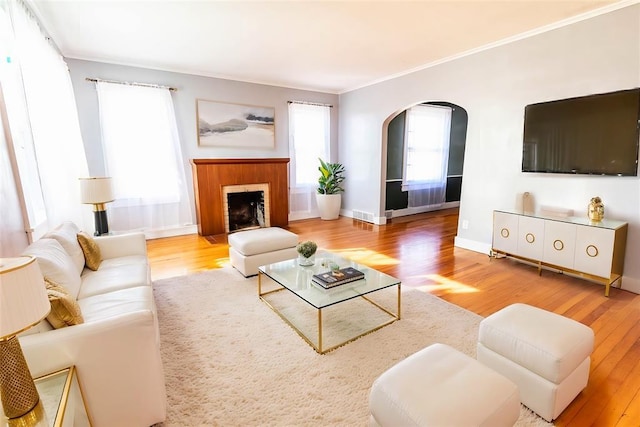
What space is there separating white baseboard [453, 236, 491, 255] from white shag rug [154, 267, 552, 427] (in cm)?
174

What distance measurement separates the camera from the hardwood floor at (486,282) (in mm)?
1755

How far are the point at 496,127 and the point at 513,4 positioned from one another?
1.45 meters

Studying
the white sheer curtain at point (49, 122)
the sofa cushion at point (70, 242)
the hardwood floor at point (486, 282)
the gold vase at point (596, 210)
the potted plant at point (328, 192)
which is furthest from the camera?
the potted plant at point (328, 192)

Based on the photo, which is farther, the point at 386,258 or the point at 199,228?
the point at 199,228

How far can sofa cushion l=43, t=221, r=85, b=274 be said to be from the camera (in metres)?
2.31

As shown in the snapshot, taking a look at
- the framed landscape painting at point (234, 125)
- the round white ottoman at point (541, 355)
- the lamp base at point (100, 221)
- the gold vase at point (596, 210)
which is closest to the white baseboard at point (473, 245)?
the gold vase at point (596, 210)

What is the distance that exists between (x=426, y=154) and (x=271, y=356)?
613cm

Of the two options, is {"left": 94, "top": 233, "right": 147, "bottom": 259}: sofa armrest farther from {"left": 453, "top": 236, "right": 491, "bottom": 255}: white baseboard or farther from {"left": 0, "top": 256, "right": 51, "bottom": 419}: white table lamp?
{"left": 453, "top": 236, "right": 491, "bottom": 255}: white baseboard

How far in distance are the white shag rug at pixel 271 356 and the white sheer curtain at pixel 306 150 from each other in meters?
3.50

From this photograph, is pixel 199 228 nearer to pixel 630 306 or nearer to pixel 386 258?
pixel 386 258

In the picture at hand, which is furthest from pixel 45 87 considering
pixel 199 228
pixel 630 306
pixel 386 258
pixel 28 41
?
pixel 630 306

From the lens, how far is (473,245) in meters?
4.40

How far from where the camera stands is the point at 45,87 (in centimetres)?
300

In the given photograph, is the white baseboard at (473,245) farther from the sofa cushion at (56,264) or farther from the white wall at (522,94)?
the sofa cushion at (56,264)
